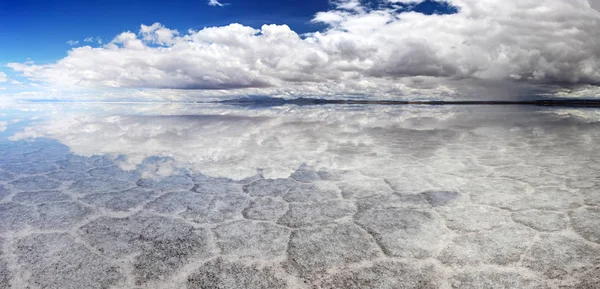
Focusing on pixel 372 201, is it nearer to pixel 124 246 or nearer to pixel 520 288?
pixel 520 288

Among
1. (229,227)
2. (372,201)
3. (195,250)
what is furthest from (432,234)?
(195,250)

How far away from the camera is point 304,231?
2627 mm

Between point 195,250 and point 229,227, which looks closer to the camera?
point 195,250

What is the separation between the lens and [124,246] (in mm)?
2379

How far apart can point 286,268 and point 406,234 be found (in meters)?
1.04

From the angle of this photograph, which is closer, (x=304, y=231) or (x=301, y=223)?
(x=304, y=231)

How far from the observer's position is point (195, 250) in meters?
2.33

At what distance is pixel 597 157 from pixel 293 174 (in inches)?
207

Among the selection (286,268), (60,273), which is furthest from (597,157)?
(60,273)

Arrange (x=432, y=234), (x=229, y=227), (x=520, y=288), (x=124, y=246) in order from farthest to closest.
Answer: (x=229, y=227) < (x=432, y=234) < (x=124, y=246) < (x=520, y=288)

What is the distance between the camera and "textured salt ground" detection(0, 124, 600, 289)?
2.00 meters

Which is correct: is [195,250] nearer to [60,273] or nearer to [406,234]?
[60,273]

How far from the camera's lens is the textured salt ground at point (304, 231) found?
2000mm

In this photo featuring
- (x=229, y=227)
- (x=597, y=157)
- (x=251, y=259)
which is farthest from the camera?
(x=597, y=157)
